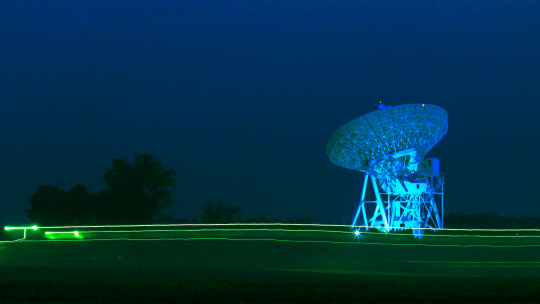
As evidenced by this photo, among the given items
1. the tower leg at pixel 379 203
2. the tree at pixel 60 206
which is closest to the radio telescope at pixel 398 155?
the tower leg at pixel 379 203

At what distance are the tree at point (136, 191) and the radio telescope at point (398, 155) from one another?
23909 mm

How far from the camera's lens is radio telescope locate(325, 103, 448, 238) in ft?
113

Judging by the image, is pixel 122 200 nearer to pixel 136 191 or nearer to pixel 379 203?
pixel 136 191

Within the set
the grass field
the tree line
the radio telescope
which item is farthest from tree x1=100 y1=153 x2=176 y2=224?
the grass field

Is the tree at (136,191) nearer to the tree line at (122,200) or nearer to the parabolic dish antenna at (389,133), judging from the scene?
the tree line at (122,200)

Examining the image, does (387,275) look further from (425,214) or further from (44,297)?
(425,214)

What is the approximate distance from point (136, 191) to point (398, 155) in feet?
104

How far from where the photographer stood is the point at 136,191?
5609 cm

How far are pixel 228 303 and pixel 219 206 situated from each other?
159ft

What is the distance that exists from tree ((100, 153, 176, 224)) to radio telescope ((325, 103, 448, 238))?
78.4 feet

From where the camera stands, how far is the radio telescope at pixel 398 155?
113ft

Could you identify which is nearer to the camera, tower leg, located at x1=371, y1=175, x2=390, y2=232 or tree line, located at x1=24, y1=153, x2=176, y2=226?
tower leg, located at x1=371, y1=175, x2=390, y2=232

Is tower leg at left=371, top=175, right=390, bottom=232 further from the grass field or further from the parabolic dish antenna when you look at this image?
the grass field

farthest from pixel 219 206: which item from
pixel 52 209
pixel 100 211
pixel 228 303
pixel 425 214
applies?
pixel 228 303
